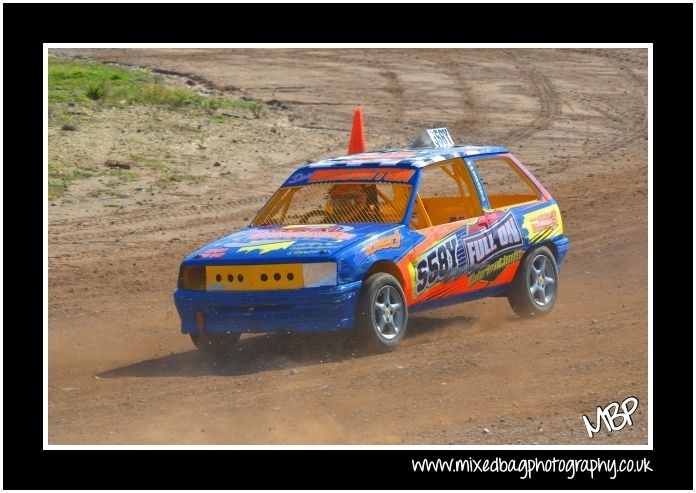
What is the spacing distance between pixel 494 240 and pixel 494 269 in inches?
9.6

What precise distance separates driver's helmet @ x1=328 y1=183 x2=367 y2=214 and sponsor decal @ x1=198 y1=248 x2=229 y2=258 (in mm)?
1186

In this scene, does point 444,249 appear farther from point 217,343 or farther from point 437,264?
point 217,343

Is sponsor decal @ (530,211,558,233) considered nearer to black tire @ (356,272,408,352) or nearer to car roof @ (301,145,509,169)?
car roof @ (301,145,509,169)

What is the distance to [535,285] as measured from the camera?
12438 mm

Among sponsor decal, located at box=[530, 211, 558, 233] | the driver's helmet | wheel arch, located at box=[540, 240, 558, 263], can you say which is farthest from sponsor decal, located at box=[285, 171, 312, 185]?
wheel arch, located at box=[540, 240, 558, 263]

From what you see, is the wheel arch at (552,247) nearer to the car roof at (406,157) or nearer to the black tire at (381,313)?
the car roof at (406,157)

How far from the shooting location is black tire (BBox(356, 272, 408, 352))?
1060 cm

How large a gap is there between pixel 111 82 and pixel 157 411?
601 inches

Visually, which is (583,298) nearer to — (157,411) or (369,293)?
(369,293)

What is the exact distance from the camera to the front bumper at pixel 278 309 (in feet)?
34.2

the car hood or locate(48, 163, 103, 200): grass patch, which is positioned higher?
locate(48, 163, 103, 200): grass patch

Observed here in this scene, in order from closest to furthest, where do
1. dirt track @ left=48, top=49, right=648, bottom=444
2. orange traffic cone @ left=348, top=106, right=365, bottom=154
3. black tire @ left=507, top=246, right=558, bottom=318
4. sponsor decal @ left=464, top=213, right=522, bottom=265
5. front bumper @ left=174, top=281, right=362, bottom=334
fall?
dirt track @ left=48, top=49, right=648, bottom=444 → front bumper @ left=174, top=281, right=362, bottom=334 → sponsor decal @ left=464, top=213, right=522, bottom=265 → black tire @ left=507, top=246, right=558, bottom=318 → orange traffic cone @ left=348, top=106, right=365, bottom=154

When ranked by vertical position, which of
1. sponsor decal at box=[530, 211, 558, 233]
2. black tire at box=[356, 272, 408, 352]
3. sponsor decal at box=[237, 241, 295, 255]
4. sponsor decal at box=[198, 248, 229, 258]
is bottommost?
black tire at box=[356, 272, 408, 352]

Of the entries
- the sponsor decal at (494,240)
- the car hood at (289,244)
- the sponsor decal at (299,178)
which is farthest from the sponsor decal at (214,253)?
the sponsor decal at (494,240)
